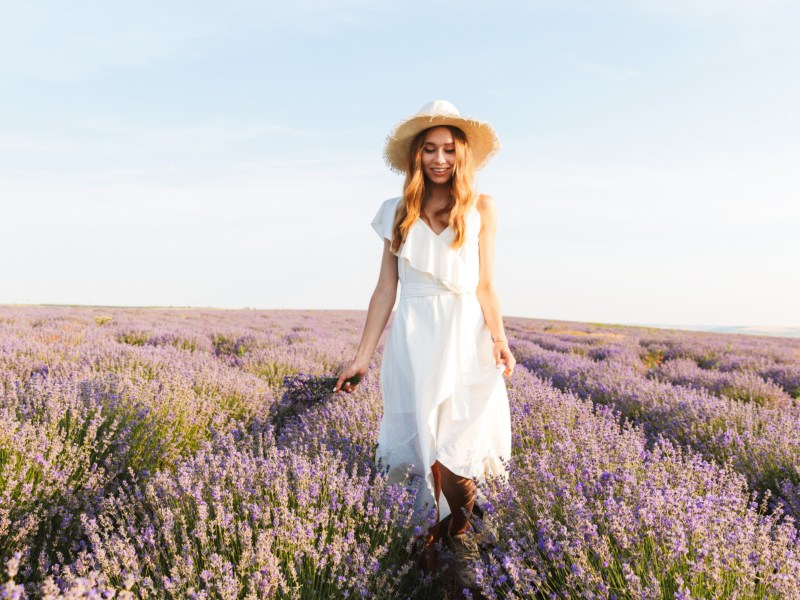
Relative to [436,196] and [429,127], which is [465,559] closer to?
[436,196]

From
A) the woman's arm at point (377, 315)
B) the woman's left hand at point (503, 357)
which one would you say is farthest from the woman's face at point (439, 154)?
the woman's left hand at point (503, 357)

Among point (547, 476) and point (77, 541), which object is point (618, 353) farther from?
point (77, 541)

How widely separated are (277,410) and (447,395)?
6.96 ft

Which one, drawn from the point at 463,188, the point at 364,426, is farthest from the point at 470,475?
the point at 463,188

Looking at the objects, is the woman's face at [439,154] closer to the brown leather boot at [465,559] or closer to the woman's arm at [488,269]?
the woman's arm at [488,269]

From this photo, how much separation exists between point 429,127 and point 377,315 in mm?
848

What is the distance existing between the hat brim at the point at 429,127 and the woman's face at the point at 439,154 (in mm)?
47

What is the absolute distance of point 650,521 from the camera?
160 cm

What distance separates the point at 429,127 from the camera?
251 cm

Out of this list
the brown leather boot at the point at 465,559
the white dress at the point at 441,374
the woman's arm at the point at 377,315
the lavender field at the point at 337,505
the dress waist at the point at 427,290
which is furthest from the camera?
the woman's arm at the point at 377,315

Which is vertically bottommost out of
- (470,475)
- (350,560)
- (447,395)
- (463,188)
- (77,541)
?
(77,541)

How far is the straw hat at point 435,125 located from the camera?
95.6 inches

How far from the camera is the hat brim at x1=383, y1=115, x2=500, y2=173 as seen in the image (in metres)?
2.45

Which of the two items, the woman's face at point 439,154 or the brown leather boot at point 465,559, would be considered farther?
the woman's face at point 439,154
